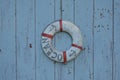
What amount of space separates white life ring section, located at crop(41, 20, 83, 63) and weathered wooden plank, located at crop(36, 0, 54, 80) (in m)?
0.04

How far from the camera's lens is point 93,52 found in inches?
92.0

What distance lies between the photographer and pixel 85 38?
2.33 m

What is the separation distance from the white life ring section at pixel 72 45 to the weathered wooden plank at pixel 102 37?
12cm

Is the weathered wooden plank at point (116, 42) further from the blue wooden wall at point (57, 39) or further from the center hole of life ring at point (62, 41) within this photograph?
the center hole of life ring at point (62, 41)

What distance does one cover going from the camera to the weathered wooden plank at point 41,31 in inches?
91.4

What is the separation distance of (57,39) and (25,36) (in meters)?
0.20

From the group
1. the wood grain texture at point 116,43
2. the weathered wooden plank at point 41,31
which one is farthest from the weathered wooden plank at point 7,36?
the wood grain texture at point 116,43

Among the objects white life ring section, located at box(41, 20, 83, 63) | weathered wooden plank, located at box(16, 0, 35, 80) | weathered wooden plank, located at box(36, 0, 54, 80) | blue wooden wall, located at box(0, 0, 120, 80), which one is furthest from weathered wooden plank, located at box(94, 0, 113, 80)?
weathered wooden plank, located at box(16, 0, 35, 80)

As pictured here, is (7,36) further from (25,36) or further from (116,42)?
(116,42)

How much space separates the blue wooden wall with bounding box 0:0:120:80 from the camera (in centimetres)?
232

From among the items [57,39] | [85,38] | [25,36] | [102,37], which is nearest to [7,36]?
[25,36]

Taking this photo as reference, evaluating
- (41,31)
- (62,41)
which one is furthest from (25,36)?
(62,41)

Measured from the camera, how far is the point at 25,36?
7.64 ft

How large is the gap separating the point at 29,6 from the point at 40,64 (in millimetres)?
360
